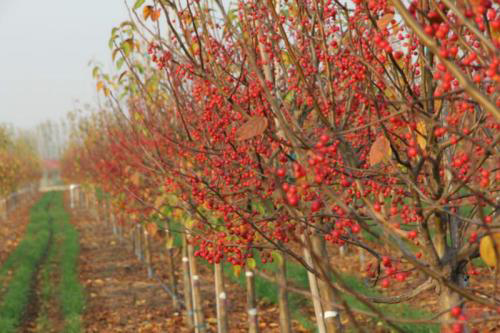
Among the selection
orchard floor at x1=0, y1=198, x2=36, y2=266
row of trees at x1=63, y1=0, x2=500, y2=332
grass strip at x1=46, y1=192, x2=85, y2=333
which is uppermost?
row of trees at x1=63, y1=0, x2=500, y2=332

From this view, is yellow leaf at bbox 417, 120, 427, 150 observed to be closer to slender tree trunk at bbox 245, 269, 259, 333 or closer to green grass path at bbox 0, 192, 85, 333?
slender tree trunk at bbox 245, 269, 259, 333

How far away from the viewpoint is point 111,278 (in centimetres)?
1203

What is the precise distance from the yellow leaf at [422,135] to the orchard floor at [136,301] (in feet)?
19.7

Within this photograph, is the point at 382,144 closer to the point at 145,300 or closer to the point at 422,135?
the point at 422,135

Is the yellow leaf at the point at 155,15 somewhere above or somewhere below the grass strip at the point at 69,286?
above

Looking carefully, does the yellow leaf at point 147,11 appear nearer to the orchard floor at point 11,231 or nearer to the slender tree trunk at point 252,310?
the slender tree trunk at point 252,310

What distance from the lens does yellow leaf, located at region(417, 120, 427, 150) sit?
243 centimetres

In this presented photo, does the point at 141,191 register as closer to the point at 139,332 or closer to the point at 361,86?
the point at 139,332

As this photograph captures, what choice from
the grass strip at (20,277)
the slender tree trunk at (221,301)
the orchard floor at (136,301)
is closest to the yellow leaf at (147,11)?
the slender tree trunk at (221,301)

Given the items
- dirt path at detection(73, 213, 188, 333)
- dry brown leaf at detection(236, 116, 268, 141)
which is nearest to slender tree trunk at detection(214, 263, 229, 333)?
dirt path at detection(73, 213, 188, 333)

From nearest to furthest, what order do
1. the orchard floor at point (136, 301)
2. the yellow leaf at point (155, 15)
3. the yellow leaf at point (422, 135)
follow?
1. the yellow leaf at point (422, 135)
2. the yellow leaf at point (155, 15)
3. the orchard floor at point (136, 301)

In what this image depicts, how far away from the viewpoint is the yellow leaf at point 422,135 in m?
2.43

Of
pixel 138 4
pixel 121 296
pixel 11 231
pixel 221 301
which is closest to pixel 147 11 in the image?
pixel 138 4

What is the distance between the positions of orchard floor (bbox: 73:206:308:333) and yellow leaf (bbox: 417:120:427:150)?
601cm
